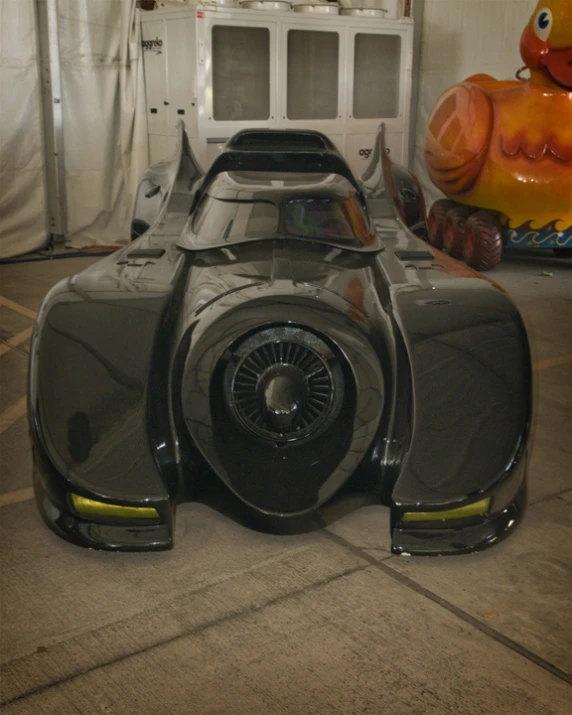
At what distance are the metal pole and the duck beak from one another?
4709mm

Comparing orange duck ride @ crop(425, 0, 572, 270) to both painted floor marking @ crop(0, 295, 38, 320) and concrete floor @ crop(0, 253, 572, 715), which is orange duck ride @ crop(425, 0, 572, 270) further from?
concrete floor @ crop(0, 253, 572, 715)

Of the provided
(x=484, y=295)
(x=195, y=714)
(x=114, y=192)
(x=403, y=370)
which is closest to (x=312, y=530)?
(x=403, y=370)

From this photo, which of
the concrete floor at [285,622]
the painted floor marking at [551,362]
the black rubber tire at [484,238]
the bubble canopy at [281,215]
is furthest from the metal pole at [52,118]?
the concrete floor at [285,622]

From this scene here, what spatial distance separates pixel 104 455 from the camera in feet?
8.91

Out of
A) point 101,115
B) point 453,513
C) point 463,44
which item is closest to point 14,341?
point 453,513

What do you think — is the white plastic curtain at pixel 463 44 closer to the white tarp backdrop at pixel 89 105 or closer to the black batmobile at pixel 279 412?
the white tarp backdrop at pixel 89 105

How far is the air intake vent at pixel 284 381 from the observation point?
107 inches

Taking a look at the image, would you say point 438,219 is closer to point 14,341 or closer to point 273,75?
point 273,75

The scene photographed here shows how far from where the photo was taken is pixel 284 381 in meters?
2.70

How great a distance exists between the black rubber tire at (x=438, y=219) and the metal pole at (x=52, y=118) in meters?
3.89

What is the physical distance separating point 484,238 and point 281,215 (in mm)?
3851

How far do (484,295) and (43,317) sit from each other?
182 centimetres

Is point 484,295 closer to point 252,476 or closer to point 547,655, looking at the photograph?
point 252,476

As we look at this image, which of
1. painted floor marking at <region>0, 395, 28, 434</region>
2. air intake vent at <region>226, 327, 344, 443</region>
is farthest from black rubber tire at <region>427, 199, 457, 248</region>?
air intake vent at <region>226, 327, 344, 443</region>
